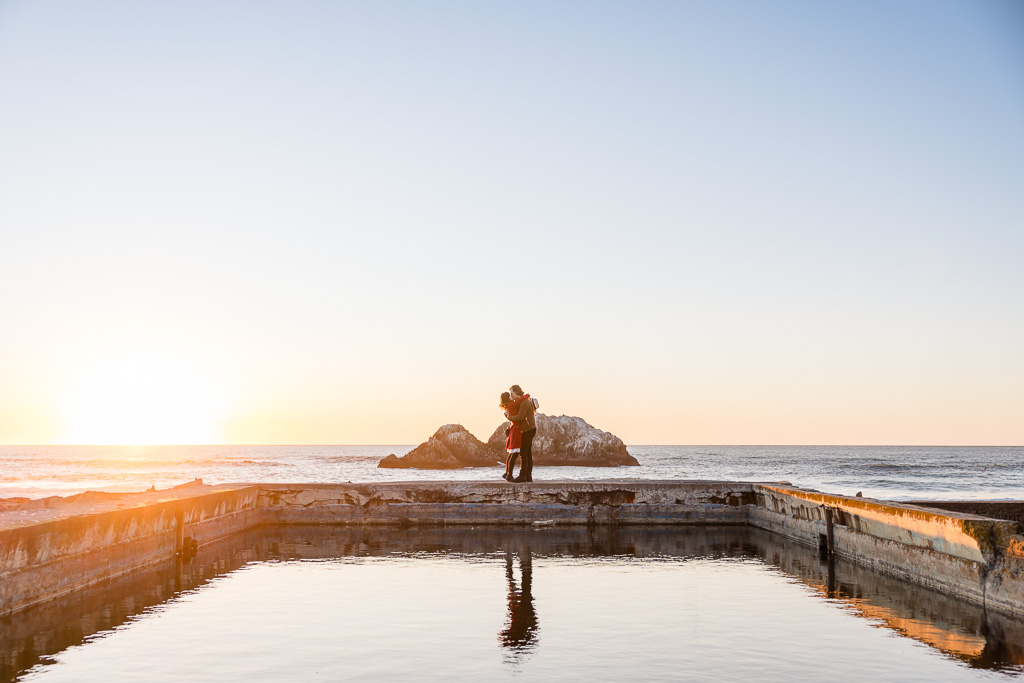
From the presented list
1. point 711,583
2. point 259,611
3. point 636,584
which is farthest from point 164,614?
point 711,583

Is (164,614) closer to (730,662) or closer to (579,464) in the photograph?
(730,662)

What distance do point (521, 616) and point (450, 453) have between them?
207 feet

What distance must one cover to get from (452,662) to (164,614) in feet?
9.95

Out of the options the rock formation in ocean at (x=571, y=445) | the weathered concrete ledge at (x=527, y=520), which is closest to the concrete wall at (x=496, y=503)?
the weathered concrete ledge at (x=527, y=520)

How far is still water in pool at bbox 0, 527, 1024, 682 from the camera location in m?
5.10

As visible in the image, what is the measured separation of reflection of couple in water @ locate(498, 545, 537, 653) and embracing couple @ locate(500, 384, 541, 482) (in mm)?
4900

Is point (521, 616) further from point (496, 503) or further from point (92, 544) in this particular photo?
point (496, 503)

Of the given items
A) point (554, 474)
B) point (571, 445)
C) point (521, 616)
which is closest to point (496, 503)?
point (521, 616)

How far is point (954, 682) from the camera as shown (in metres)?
4.87

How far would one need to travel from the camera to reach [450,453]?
69.0 metres

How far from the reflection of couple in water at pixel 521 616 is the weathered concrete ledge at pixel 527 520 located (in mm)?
4051

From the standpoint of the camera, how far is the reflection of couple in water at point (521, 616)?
18.8 feet

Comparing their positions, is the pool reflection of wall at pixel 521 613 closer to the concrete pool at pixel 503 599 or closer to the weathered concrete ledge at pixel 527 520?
the concrete pool at pixel 503 599

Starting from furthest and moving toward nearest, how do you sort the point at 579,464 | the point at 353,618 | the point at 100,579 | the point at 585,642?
1. the point at 579,464
2. the point at 100,579
3. the point at 353,618
4. the point at 585,642
